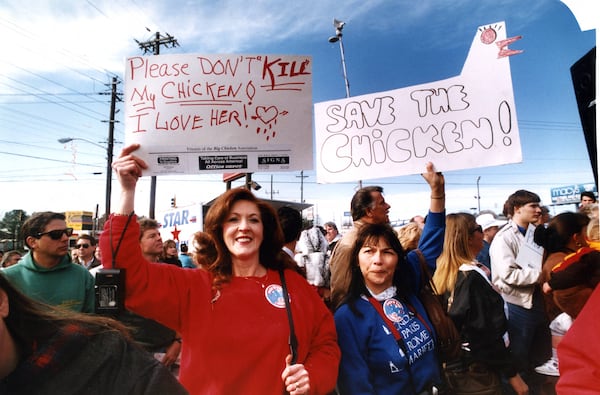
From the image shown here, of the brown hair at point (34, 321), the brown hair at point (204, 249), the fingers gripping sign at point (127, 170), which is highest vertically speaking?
the fingers gripping sign at point (127, 170)

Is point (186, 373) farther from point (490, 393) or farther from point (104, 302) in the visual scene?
point (490, 393)

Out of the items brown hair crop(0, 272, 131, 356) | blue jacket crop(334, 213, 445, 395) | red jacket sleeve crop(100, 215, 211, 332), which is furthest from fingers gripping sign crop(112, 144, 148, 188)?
blue jacket crop(334, 213, 445, 395)

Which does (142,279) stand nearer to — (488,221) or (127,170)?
(127,170)

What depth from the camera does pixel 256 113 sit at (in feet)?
8.79

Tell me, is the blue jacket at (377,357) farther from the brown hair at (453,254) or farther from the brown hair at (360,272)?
the brown hair at (453,254)

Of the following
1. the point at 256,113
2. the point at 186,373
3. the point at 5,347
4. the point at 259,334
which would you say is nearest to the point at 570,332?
the point at 259,334

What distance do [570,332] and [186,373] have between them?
4.78 ft

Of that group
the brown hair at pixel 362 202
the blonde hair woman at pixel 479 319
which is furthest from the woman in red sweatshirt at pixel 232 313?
the blonde hair woman at pixel 479 319

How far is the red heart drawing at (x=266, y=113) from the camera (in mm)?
2676

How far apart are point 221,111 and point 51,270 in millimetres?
1889

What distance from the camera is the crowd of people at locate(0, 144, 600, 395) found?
1066 mm

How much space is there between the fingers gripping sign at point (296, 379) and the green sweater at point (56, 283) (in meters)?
2.16

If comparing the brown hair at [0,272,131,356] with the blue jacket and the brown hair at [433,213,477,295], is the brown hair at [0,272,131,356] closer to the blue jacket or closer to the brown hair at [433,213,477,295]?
the blue jacket

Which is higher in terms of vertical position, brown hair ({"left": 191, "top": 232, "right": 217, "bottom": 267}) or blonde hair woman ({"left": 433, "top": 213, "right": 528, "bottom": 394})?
brown hair ({"left": 191, "top": 232, "right": 217, "bottom": 267})
